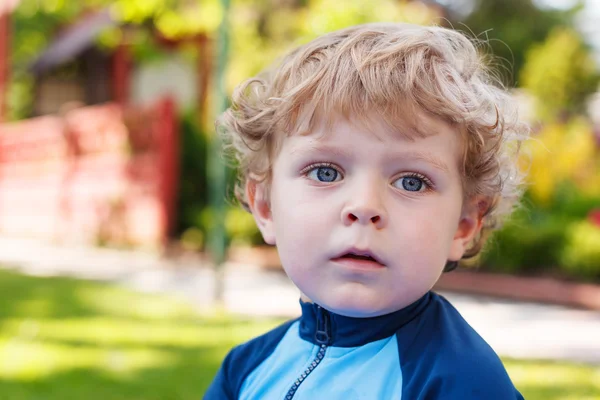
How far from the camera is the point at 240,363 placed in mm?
1756

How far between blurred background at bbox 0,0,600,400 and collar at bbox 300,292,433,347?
29.4 inches

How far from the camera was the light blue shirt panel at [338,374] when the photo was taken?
1427mm

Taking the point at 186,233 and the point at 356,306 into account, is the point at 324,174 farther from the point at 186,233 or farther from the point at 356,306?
the point at 186,233

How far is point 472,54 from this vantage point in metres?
1.69

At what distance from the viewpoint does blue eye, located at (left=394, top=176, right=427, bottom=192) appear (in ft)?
4.60

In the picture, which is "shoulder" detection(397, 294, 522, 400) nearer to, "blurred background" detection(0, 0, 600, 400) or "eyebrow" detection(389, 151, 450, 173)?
"eyebrow" detection(389, 151, 450, 173)

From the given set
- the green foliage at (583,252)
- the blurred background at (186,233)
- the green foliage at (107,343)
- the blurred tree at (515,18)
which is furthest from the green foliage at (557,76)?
the green foliage at (107,343)

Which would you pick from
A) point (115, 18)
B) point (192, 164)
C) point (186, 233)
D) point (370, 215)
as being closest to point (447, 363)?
point (370, 215)

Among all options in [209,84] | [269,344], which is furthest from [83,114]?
[269,344]

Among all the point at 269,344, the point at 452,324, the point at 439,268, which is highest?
the point at 439,268

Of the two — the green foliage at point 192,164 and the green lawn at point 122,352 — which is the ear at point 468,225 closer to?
the green lawn at point 122,352

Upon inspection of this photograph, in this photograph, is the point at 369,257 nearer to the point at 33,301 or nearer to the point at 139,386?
the point at 139,386

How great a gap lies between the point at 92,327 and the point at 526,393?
248 cm

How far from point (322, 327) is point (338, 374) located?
0.11 metres
